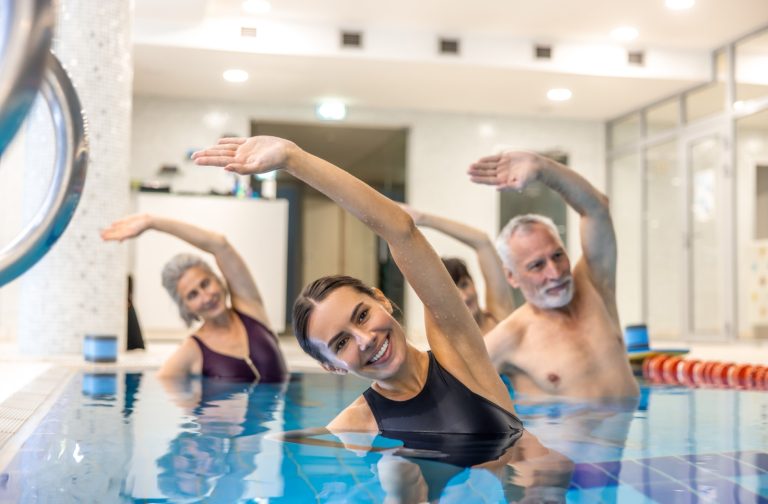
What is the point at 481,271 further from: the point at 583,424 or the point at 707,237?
the point at 707,237

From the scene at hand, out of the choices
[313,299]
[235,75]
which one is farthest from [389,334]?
[235,75]

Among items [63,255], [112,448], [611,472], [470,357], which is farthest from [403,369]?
[63,255]

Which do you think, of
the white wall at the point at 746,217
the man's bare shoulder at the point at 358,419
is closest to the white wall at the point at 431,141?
the white wall at the point at 746,217

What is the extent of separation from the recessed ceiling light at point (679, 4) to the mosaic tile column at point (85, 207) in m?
5.43

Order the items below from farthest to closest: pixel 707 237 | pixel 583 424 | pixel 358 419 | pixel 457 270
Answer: pixel 707 237, pixel 457 270, pixel 583 424, pixel 358 419

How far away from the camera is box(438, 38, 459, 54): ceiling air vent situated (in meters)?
9.94

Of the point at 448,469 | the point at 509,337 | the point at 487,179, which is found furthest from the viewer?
the point at 509,337

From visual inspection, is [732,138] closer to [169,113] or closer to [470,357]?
[169,113]

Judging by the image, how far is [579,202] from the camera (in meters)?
3.43

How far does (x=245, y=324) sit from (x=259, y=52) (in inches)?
214

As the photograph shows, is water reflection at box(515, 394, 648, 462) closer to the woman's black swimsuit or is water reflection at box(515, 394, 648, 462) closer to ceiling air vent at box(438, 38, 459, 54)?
the woman's black swimsuit

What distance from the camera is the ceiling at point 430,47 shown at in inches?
357

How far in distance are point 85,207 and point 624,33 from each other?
632cm

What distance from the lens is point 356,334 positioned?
7.85 feet
